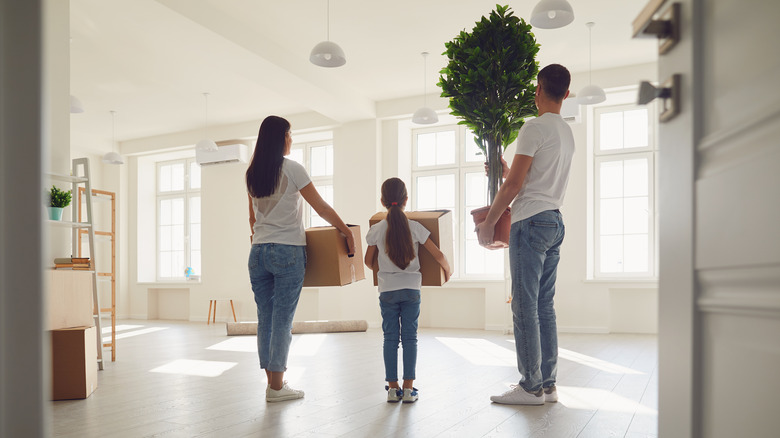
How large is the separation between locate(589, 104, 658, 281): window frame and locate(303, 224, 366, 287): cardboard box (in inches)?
203

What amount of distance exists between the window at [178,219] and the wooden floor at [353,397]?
5426 mm

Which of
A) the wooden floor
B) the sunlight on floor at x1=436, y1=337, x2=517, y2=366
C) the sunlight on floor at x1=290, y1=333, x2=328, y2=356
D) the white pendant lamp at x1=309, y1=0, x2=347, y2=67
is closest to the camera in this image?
the wooden floor

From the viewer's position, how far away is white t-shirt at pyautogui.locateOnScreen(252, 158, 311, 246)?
117 inches

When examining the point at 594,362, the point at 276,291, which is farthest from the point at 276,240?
the point at 594,362

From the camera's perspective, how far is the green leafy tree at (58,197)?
3971 mm

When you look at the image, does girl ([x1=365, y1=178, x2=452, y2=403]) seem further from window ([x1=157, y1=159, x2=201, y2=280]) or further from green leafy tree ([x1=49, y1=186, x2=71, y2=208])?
window ([x1=157, y1=159, x2=201, y2=280])

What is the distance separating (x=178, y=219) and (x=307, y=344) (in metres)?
6.23

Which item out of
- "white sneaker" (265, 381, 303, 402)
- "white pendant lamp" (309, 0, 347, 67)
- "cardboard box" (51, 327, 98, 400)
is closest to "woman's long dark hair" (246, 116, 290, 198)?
"white sneaker" (265, 381, 303, 402)

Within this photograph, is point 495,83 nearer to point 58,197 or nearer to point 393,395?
point 393,395

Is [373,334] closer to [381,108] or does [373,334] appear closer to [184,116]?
[381,108]

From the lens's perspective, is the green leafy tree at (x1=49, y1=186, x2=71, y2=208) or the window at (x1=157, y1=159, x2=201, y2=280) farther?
the window at (x1=157, y1=159, x2=201, y2=280)

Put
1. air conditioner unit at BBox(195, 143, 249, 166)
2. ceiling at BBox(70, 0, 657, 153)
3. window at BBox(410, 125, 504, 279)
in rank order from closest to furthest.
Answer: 1. ceiling at BBox(70, 0, 657, 153)
2. window at BBox(410, 125, 504, 279)
3. air conditioner unit at BBox(195, 143, 249, 166)

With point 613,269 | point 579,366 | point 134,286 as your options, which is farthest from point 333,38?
point 134,286

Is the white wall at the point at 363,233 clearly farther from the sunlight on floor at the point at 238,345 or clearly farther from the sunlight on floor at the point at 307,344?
the sunlight on floor at the point at 238,345
